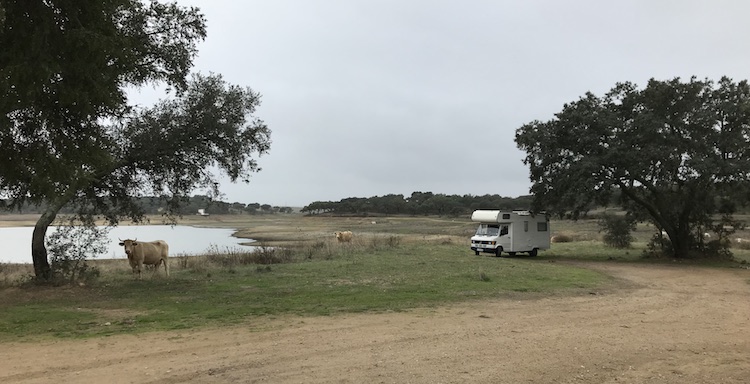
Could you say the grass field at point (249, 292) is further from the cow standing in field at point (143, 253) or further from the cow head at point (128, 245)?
the cow head at point (128, 245)

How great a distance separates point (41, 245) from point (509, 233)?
74.4 ft

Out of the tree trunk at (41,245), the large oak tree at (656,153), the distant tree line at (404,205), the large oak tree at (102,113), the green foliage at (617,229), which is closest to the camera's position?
the large oak tree at (102,113)

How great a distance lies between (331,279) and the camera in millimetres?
17344

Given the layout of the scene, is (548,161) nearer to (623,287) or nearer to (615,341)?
(623,287)

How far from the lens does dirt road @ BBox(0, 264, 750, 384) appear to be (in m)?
6.68

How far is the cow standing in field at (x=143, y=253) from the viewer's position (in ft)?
59.7

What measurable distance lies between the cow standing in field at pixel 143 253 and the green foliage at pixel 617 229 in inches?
1050

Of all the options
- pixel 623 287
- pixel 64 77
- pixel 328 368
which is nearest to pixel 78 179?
pixel 64 77

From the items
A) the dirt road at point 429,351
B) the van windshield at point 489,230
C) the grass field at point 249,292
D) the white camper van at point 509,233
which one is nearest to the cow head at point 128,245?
the grass field at point 249,292

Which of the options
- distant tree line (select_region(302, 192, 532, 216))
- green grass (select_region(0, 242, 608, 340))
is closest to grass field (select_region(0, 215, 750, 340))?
green grass (select_region(0, 242, 608, 340))

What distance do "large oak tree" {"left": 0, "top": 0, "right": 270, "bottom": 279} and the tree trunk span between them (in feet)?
0.10

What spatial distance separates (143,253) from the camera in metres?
18.7

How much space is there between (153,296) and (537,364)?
10.7 m

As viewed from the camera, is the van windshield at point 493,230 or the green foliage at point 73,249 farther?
the van windshield at point 493,230
